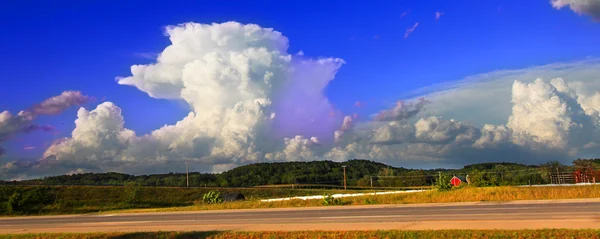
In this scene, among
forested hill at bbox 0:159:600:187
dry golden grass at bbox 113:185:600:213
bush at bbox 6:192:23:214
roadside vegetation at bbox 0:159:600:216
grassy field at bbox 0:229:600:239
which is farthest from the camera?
forested hill at bbox 0:159:600:187

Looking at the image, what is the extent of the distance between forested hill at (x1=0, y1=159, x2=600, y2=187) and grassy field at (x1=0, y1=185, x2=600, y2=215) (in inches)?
1101

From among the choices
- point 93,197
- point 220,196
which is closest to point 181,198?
point 220,196

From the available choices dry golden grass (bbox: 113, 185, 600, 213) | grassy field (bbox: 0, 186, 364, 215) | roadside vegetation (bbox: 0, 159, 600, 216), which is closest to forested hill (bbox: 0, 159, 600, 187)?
roadside vegetation (bbox: 0, 159, 600, 216)

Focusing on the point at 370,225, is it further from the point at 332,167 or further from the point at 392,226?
the point at 332,167

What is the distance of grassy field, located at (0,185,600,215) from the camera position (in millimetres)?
34953

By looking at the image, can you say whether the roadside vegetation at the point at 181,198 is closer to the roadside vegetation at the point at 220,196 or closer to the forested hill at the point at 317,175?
the roadside vegetation at the point at 220,196

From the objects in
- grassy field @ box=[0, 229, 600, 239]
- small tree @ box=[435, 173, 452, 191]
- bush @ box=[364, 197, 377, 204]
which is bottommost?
bush @ box=[364, 197, 377, 204]

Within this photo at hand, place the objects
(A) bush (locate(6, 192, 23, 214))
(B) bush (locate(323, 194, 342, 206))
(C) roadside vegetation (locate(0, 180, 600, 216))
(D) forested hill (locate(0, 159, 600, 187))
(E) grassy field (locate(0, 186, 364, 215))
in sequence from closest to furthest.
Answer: (C) roadside vegetation (locate(0, 180, 600, 216)) → (B) bush (locate(323, 194, 342, 206)) → (A) bush (locate(6, 192, 23, 214)) → (E) grassy field (locate(0, 186, 364, 215)) → (D) forested hill (locate(0, 159, 600, 187))

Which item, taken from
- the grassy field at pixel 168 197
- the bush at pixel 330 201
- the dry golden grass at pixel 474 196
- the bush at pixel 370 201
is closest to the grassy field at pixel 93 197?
the grassy field at pixel 168 197

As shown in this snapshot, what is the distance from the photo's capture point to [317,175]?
154750 mm

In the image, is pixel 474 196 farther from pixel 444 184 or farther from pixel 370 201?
pixel 370 201

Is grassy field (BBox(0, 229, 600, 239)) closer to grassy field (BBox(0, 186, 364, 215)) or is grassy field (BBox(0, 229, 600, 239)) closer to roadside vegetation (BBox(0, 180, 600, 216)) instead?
roadside vegetation (BBox(0, 180, 600, 216))

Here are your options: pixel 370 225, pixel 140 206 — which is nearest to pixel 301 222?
pixel 370 225

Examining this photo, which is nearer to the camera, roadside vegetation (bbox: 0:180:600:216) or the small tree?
roadside vegetation (bbox: 0:180:600:216)
